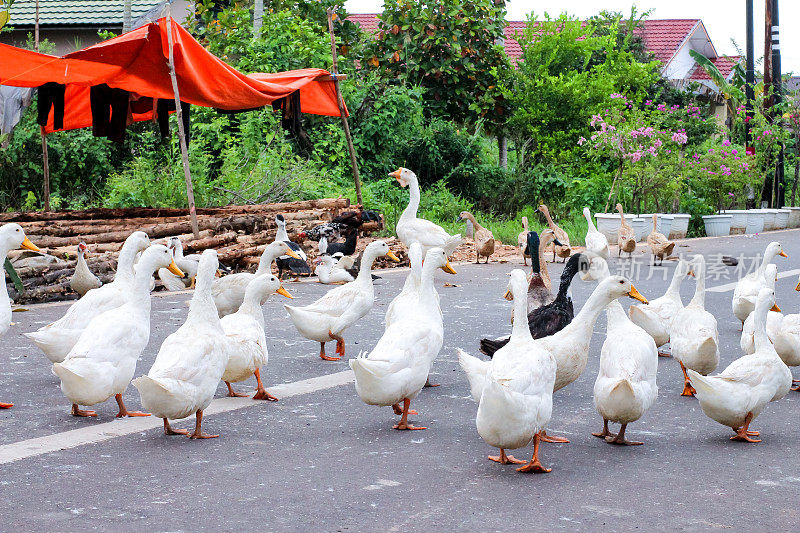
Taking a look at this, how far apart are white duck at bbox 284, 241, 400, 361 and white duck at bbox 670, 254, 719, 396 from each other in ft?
7.84

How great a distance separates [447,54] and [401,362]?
53.3 feet

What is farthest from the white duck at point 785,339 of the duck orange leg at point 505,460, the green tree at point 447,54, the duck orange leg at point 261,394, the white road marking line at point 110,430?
the green tree at point 447,54

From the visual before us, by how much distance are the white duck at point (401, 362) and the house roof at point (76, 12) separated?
17.0 metres

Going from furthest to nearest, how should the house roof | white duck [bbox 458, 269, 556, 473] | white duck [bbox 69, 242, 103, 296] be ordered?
the house roof → white duck [bbox 69, 242, 103, 296] → white duck [bbox 458, 269, 556, 473]

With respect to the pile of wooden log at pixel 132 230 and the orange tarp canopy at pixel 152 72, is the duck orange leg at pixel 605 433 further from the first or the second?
the orange tarp canopy at pixel 152 72

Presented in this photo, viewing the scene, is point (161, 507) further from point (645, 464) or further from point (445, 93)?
point (445, 93)

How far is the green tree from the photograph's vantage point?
66.0ft

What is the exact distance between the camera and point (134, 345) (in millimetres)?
5172

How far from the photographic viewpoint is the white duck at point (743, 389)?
4.79 meters

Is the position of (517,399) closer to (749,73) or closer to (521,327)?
(521,327)

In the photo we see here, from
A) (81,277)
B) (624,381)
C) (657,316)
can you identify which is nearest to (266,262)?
(81,277)

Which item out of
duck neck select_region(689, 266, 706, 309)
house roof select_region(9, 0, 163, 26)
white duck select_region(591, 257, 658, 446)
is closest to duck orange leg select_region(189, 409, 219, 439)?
white duck select_region(591, 257, 658, 446)

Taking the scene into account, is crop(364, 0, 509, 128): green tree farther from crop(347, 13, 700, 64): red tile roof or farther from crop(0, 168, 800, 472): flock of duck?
crop(0, 168, 800, 472): flock of duck

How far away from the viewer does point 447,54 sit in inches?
798
